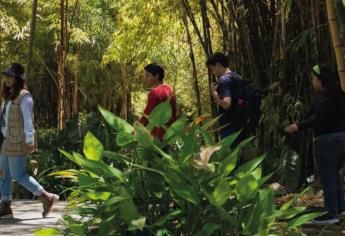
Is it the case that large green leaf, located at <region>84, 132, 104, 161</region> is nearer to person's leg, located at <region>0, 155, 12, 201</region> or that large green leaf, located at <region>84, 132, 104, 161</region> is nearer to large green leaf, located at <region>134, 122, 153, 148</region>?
large green leaf, located at <region>134, 122, 153, 148</region>

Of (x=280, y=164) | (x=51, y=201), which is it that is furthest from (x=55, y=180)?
(x=280, y=164)

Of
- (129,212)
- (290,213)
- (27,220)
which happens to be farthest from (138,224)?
(27,220)

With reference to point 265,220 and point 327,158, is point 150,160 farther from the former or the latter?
point 327,158

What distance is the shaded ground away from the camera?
6.56 meters

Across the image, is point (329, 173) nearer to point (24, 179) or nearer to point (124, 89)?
point (24, 179)

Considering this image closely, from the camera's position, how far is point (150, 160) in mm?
4461

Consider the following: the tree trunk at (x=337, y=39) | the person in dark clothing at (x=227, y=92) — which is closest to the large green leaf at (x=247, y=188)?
the tree trunk at (x=337, y=39)

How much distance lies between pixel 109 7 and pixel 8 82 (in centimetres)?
1330

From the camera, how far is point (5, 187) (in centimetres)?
732

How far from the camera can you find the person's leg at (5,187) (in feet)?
23.8

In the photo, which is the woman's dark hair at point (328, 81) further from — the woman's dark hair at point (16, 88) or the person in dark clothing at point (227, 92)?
the woman's dark hair at point (16, 88)

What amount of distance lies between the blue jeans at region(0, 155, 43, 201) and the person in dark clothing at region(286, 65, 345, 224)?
2.79 meters

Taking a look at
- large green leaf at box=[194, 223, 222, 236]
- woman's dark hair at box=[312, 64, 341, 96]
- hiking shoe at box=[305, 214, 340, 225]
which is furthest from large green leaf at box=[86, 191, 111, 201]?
woman's dark hair at box=[312, 64, 341, 96]

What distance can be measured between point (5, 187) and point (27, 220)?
0.42 metres
